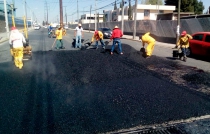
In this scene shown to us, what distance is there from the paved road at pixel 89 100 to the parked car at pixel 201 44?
15.3ft

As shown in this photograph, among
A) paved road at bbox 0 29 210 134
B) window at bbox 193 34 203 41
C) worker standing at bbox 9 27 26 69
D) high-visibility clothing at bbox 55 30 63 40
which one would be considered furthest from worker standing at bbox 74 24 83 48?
window at bbox 193 34 203 41

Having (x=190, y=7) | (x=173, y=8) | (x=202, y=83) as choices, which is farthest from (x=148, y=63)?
(x=173, y=8)

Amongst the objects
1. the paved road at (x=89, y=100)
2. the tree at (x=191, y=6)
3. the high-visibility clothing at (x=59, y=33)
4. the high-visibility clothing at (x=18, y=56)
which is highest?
the tree at (x=191, y=6)

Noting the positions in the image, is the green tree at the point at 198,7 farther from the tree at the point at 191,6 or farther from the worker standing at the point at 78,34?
the worker standing at the point at 78,34

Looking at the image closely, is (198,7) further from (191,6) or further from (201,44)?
(201,44)

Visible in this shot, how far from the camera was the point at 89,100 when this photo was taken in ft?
17.5

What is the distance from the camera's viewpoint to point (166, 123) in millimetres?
4152

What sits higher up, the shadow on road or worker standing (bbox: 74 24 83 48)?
worker standing (bbox: 74 24 83 48)

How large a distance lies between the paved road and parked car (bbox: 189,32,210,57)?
465 cm

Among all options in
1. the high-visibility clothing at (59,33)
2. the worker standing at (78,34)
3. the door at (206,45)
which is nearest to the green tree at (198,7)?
the worker standing at (78,34)

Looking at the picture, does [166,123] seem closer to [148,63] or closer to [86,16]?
[148,63]

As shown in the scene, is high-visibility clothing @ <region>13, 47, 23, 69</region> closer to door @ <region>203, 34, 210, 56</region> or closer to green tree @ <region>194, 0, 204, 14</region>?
door @ <region>203, 34, 210, 56</region>

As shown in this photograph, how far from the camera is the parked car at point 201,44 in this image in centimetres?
1113

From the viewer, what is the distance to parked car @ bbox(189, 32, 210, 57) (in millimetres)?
11134
